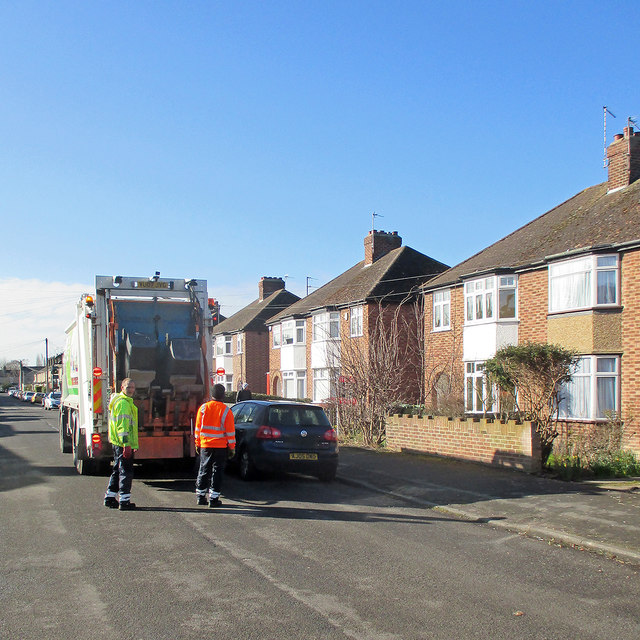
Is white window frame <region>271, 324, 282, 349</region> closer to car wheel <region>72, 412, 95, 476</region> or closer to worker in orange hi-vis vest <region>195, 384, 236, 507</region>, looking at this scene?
car wheel <region>72, 412, 95, 476</region>

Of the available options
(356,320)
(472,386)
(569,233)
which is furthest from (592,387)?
(356,320)

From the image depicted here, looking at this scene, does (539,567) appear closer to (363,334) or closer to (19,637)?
(19,637)

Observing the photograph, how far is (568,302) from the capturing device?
1988 centimetres

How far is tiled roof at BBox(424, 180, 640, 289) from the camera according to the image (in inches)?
763

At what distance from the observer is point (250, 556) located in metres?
6.93

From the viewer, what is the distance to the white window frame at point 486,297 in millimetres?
22531

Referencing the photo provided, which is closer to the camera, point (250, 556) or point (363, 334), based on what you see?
point (250, 556)

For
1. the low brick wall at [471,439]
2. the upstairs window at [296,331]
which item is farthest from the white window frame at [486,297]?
the upstairs window at [296,331]

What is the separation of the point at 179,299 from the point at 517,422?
6.43m

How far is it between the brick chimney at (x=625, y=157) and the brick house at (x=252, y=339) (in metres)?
28.7

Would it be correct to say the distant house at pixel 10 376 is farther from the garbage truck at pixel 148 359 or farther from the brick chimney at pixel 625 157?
the garbage truck at pixel 148 359

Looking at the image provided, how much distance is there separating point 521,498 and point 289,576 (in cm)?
511

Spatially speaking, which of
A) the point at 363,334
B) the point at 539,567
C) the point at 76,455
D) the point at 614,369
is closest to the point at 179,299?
the point at 76,455

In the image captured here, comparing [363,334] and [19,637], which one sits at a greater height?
[363,334]
